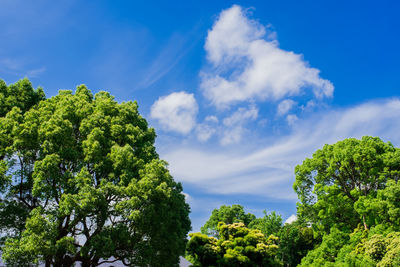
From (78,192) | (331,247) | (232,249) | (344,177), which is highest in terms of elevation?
(344,177)

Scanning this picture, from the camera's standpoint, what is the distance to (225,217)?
57.8 m

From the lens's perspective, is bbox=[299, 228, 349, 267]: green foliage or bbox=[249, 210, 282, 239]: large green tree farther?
bbox=[249, 210, 282, 239]: large green tree

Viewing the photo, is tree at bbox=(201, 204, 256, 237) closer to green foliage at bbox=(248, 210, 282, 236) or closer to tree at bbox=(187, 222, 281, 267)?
green foliage at bbox=(248, 210, 282, 236)

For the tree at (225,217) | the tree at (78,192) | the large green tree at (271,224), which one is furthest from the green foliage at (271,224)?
the tree at (78,192)

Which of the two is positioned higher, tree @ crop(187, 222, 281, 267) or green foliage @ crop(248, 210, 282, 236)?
green foliage @ crop(248, 210, 282, 236)

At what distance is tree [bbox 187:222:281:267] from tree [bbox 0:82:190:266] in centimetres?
1059

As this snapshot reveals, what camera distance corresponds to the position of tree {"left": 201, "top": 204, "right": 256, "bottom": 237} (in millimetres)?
57812

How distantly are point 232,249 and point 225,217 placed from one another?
3053 cm

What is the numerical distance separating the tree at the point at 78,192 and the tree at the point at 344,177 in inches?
670

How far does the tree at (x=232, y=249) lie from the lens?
2636 centimetres

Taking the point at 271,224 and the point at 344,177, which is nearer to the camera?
the point at 344,177

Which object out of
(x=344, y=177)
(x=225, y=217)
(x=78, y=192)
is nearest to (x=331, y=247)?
(x=344, y=177)

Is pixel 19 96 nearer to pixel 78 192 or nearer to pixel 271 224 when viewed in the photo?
pixel 78 192

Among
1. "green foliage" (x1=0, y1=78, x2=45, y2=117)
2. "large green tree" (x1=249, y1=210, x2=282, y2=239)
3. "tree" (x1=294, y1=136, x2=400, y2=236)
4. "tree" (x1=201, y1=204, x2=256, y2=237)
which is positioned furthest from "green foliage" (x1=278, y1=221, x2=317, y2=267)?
"green foliage" (x1=0, y1=78, x2=45, y2=117)
